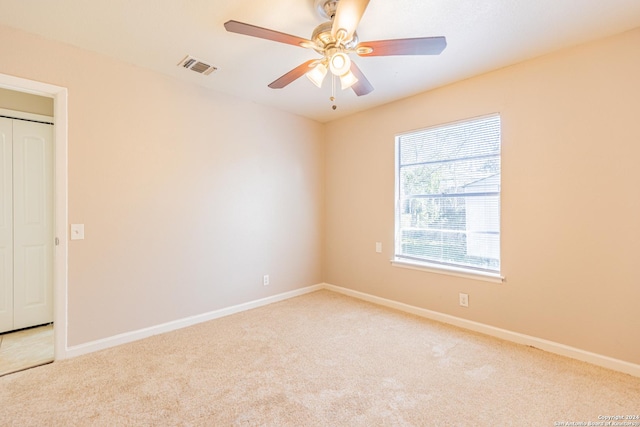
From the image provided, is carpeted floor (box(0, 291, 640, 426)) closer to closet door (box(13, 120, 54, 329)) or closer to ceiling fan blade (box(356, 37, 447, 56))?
closet door (box(13, 120, 54, 329))

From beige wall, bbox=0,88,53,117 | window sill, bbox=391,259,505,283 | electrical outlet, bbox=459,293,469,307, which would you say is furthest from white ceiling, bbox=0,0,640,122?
electrical outlet, bbox=459,293,469,307

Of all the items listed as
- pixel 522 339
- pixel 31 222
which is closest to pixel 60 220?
pixel 31 222

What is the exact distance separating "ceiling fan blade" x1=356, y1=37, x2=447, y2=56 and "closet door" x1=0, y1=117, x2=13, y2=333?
342 cm

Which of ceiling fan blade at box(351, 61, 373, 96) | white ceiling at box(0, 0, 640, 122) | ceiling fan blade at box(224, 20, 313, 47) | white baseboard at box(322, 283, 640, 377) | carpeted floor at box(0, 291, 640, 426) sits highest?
white ceiling at box(0, 0, 640, 122)

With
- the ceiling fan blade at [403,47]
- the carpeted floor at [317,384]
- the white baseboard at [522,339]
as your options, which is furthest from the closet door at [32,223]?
the white baseboard at [522,339]

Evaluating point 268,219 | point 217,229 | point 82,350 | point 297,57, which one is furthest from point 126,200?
point 297,57

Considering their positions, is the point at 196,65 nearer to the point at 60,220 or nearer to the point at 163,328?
the point at 60,220

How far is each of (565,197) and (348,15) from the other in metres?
2.22

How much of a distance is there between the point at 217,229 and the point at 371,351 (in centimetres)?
199

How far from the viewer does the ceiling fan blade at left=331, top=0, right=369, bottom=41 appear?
1402 millimetres

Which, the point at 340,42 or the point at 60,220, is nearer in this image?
the point at 340,42

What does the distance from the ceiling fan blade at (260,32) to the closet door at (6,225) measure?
9.23 feet

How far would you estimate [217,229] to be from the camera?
10.6 ft

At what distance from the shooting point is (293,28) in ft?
6.95
